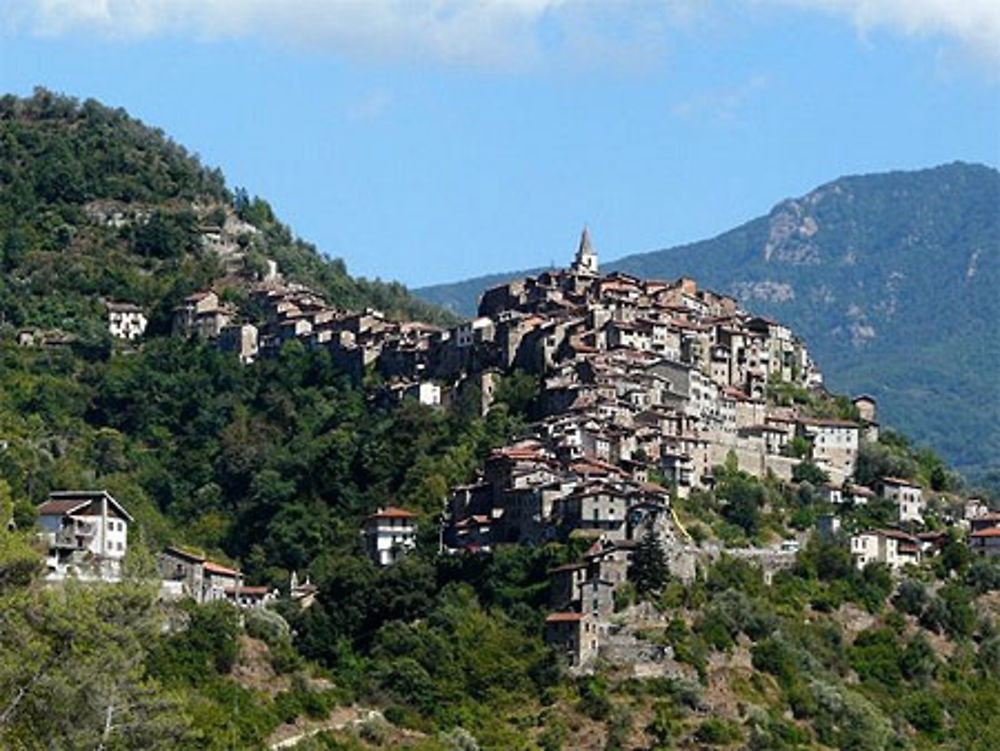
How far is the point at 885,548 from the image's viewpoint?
77312mm

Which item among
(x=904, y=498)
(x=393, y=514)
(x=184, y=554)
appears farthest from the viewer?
(x=904, y=498)

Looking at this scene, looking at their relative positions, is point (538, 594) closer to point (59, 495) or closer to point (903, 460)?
point (59, 495)

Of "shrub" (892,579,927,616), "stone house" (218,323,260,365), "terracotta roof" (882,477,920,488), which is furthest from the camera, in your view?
"stone house" (218,323,260,365)

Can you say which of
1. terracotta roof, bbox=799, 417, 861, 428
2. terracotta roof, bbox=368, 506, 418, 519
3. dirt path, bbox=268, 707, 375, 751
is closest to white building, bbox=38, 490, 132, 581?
dirt path, bbox=268, 707, 375, 751

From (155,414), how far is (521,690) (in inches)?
1111

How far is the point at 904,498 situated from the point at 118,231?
39.4m

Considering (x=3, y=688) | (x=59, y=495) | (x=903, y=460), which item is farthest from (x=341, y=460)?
(x=3, y=688)

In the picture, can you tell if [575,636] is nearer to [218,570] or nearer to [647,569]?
[647,569]

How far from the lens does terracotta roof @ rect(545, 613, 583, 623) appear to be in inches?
2621

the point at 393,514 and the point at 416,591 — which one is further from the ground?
the point at 393,514

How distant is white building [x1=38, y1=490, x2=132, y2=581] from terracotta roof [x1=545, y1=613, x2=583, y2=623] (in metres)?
11.0

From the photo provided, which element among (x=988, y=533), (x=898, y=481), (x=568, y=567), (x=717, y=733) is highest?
(x=898, y=481)

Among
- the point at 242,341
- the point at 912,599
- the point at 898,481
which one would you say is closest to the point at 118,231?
the point at 242,341

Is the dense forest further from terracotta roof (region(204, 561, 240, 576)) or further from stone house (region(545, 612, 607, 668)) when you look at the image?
terracotta roof (region(204, 561, 240, 576))
